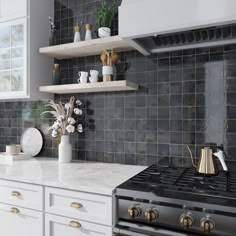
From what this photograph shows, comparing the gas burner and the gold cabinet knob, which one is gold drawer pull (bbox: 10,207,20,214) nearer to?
the gold cabinet knob

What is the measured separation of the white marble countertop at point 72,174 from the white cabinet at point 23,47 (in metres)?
0.56

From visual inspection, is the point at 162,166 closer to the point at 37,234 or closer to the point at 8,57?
the point at 37,234

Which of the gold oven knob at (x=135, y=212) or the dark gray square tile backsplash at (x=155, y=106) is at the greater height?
the dark gray square tile backsplash at (x=155, y=106)

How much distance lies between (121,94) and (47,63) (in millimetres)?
717

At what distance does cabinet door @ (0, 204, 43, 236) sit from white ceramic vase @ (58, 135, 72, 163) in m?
0.55

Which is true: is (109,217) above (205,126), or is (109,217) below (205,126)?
below

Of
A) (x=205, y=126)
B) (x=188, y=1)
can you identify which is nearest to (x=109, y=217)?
(x=205, y=126)

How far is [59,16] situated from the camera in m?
2.21

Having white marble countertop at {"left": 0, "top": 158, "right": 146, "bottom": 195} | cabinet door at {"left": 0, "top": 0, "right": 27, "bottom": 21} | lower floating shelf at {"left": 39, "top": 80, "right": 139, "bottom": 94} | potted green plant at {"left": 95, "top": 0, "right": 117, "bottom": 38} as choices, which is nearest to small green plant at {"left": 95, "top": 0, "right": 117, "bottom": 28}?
potted green plant at {"left": 95, "top": 0, "right": 117, "bottom": 38}

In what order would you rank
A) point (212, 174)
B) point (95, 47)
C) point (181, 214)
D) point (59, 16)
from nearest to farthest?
point (181, 214) < point (212, 174) < point (95, 47) < point (59, 16)

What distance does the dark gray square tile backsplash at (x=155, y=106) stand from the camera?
64.9 inches

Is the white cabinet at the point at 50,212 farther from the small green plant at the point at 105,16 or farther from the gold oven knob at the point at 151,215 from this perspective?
the small green plant at the point at 105,16

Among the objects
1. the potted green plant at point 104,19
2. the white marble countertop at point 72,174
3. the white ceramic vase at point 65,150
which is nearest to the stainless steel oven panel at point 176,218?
the white marble countertop at point 72,174

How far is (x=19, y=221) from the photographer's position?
5.01ft
